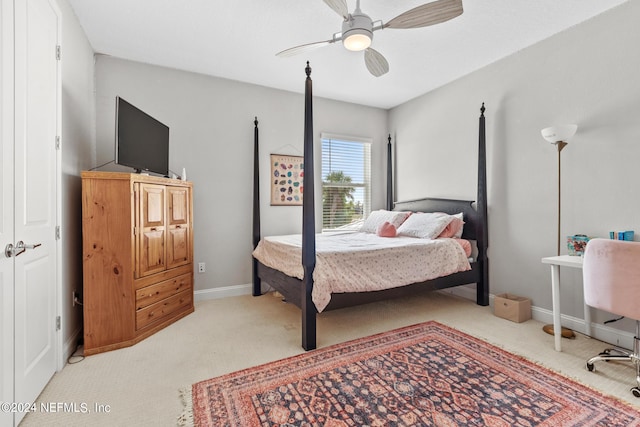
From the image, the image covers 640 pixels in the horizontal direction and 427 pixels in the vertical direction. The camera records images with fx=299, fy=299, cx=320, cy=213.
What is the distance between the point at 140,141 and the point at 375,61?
7.28ft

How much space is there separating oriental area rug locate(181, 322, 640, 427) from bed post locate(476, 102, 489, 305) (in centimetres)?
119

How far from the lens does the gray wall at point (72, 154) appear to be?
218 cm

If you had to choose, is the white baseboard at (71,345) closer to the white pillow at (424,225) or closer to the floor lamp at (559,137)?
the white pillow at (424,225)

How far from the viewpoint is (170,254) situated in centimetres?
284

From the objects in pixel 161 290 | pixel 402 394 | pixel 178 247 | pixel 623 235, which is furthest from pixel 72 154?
pixel 623 235

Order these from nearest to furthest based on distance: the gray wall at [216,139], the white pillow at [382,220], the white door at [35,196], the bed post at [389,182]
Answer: the white door at [35,196] < the gray wall at [216,139] < the white pillow at [382,220] < the bed post at [389,182]

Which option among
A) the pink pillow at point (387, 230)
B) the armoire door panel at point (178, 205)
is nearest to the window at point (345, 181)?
the pink pillow at point (387, 230)

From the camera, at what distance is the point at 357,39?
206 cm

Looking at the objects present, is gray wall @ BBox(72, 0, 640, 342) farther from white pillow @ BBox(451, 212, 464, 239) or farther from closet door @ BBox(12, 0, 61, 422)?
closet door @ BBox(12, 0, 61, 422)

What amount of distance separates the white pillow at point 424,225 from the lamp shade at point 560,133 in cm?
121

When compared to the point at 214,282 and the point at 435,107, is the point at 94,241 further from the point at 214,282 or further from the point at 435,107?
the point at 435,107

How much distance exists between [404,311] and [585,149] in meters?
2.19

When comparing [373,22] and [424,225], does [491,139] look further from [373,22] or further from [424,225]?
[373,22]

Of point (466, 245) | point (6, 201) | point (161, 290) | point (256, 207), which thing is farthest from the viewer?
point (256, 207)
